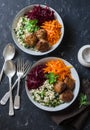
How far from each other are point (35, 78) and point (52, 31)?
0.23 metres

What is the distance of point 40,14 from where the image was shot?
1673mm

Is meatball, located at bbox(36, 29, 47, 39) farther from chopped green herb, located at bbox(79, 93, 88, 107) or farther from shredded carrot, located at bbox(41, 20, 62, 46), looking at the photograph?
chopped green herb, located at bbox(79, 93, 88, 107)

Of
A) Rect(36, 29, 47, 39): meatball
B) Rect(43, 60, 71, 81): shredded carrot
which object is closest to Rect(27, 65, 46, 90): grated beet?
Rect(43, 60, 71, 81): shredded carrot

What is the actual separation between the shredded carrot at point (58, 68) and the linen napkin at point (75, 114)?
0.11 meters

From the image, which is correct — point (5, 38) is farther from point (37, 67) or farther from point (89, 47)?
point (89, 47)

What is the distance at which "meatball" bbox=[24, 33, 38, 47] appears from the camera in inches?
63.2

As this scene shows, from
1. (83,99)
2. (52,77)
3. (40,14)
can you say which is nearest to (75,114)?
(83,99)

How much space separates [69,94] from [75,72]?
106mm

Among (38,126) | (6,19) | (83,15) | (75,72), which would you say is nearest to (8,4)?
(6,19)

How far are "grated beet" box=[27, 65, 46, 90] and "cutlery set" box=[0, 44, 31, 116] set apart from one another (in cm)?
4

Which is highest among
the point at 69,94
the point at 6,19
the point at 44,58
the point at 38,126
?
the point at 6,19

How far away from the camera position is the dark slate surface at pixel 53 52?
1569 millimetres

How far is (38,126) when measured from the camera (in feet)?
5.15

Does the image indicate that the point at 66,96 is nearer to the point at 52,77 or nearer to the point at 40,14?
the point at 52,77
